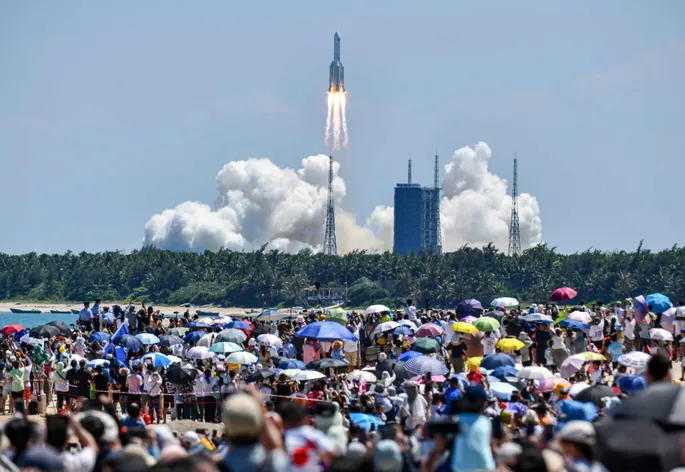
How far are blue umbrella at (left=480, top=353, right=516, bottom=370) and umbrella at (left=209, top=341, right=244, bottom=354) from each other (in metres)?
6.62

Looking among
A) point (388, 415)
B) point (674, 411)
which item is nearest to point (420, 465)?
point (674, 411)

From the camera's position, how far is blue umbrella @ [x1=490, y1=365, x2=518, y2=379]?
22.3 meters

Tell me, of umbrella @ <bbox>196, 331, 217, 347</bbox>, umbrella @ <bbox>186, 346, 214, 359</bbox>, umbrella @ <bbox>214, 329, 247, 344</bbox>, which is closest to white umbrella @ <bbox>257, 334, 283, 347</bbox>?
umbrella @ <bbox>214, 329, 247, 344</bbox>

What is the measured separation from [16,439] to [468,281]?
111 meters

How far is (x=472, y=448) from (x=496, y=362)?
11.5 meters

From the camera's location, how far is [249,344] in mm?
29438

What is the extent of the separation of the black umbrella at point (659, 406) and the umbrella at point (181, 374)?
1447cm

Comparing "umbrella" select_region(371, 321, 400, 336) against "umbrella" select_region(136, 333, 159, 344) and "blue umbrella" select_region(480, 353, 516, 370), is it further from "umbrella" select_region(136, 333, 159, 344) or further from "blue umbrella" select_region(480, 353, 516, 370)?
Result: "blue umbrella" select_region(480, 353, 516, 370)

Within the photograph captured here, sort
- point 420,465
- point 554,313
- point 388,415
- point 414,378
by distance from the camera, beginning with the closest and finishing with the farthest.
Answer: point 420,465 → point 388,415 → point 414,378 → point 554,313

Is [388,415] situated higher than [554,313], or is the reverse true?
[554,313]

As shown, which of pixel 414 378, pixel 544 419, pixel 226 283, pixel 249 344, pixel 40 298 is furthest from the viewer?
pixel 40 298

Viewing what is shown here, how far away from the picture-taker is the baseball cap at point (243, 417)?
9820 mm

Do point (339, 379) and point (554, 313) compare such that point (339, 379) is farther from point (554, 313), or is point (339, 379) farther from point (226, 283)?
point (226, 283)

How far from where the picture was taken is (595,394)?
18734 millimetres
